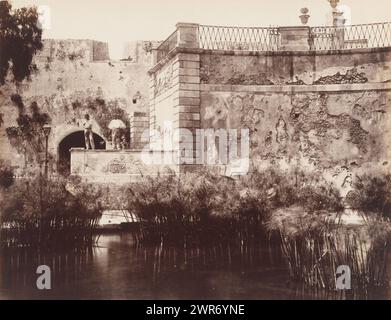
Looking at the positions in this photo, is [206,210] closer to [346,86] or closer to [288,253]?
[288,253]

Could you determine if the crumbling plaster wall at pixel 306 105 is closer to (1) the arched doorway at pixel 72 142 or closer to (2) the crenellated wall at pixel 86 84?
(2) the crenellated wall at pixel 86 84

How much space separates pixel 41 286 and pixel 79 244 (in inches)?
71.9

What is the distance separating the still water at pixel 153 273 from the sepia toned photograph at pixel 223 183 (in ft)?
0.12

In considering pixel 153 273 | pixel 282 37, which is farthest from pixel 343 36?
pixel 153 273

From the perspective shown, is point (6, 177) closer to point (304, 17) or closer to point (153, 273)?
point (153, 273)

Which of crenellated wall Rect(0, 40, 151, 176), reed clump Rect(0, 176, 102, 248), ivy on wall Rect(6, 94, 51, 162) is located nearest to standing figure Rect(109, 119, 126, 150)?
crenellated wall Rect(0, 40, 151, 176)

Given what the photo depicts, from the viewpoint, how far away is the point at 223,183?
11.0 metres

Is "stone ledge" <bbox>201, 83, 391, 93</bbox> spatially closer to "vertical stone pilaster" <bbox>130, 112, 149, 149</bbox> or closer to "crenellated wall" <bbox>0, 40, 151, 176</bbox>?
"vertical stone pilaster" <bbox>130, 112, 149, 149</bbox>

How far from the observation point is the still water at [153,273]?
7.84m

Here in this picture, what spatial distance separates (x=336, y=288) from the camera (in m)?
7.78

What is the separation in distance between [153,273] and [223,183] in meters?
2.91

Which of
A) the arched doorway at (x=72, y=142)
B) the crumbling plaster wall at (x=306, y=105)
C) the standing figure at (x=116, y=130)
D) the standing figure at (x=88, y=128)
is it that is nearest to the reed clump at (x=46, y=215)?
the crumbling plaster wall at (x=306, y=105)
